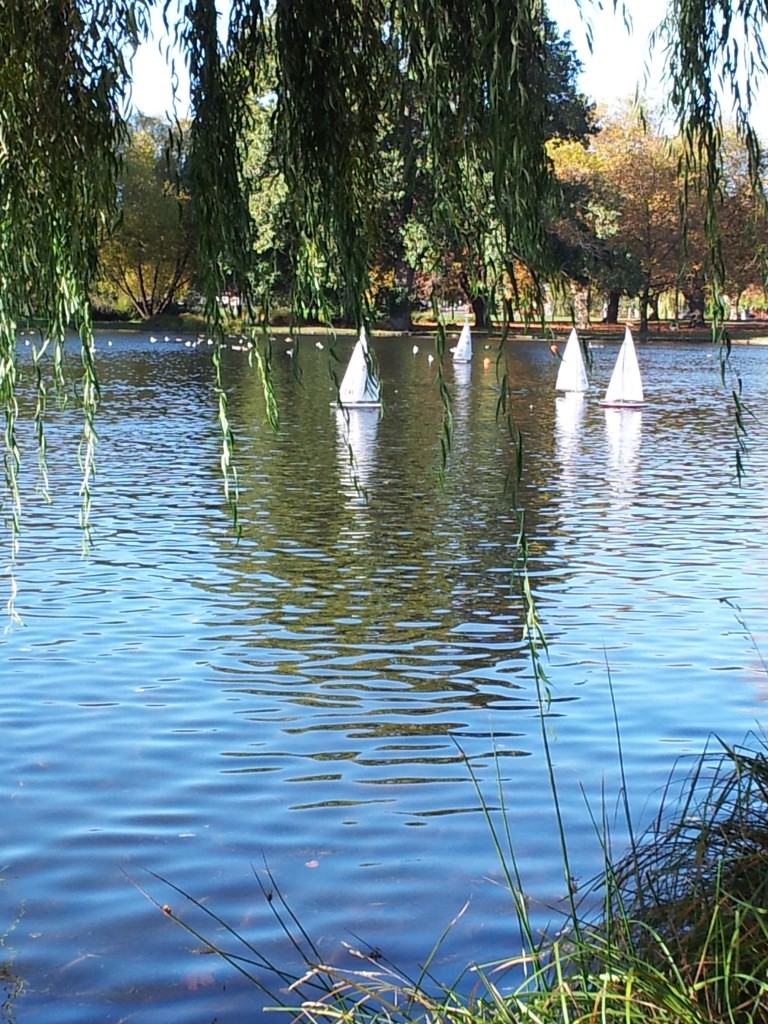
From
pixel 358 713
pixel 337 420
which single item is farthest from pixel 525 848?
pixel 337 420

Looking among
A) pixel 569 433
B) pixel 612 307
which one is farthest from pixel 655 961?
pixel 612 307

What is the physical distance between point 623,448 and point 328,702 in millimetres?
14135

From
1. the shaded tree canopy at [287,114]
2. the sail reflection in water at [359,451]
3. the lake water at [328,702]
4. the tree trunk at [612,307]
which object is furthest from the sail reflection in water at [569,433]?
the tree trunk at [612,307]

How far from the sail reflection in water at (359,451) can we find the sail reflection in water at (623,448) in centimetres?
298

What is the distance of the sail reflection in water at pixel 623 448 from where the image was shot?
1747 centimetres

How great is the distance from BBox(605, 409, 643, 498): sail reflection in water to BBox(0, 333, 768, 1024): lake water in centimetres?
29

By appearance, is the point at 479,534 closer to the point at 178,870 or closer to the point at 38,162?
the point at 178,870

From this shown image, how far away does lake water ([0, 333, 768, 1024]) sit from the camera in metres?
5.35

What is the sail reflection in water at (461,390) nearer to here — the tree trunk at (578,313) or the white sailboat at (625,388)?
the white sailboat at (625,388)

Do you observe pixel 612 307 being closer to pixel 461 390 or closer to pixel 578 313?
pixel 461 390

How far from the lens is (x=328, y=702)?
8023mm

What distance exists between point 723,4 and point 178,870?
3.72m

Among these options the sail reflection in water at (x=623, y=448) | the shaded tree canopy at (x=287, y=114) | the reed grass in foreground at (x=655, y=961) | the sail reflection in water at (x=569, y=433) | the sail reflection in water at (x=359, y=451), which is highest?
the shaded tree canopy at (x=287, y=114)

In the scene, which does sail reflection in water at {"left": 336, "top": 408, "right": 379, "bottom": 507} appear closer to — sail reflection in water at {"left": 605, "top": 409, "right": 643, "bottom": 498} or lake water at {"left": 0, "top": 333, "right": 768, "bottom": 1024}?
lake water at {"left": 0, "top": 333, "right": 768, "bottom": 1024}
